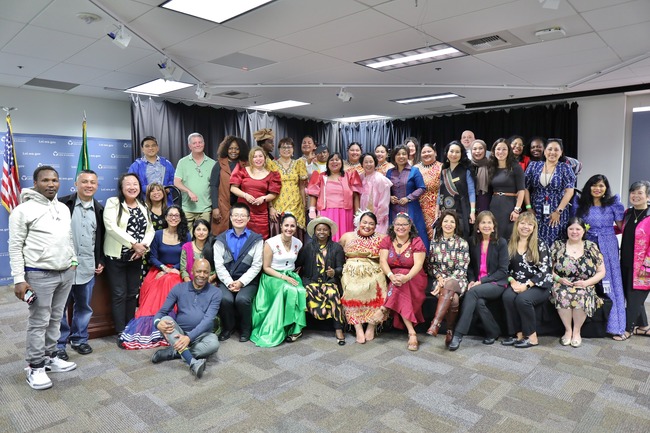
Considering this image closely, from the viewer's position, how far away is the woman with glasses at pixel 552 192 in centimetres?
406

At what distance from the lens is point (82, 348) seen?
343 centimetres

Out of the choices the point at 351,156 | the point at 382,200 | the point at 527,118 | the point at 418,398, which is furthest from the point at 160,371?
the point at 527,118

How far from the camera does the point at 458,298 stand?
3.63 m

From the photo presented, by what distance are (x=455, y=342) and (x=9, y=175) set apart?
5.67 metres

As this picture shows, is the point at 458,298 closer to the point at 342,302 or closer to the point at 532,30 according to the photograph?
the point at 342,302

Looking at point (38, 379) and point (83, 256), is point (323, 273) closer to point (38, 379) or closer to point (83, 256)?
point (83, 256)

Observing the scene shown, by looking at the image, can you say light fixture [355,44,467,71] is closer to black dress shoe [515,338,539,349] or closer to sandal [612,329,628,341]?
black dress shoe [515,338,539,349]

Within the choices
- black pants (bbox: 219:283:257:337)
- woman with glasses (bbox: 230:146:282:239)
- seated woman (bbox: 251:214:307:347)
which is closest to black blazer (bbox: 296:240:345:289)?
seated woman (bbox: 251:214:307:347)

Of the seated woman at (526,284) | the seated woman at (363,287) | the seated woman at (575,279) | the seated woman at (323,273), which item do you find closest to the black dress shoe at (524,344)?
the seated woman at (526,284)

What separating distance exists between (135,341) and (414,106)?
236 inches

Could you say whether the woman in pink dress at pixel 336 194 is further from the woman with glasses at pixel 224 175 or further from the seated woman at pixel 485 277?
the seated woman at pixel 485 277

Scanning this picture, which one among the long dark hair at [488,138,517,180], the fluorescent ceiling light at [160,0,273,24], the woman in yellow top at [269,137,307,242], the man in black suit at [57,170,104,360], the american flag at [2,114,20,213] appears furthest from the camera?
the american flag at [2,114,20,213]

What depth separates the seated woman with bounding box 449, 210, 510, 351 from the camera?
3.61 m

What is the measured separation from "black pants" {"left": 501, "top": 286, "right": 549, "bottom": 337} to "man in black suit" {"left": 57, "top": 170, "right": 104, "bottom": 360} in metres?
3.33
